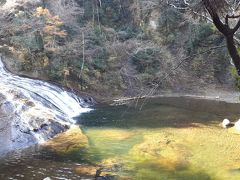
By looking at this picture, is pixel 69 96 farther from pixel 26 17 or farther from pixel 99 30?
pixel 99 30

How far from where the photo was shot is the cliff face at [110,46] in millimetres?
27938

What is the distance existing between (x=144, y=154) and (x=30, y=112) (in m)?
6.14

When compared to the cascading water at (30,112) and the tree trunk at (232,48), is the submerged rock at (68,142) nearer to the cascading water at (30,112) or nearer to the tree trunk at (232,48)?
the cascading water at (30,112)

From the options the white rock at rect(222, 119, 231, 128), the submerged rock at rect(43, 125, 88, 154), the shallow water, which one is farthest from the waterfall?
the white rock at rect(222, 119, 231, 128)

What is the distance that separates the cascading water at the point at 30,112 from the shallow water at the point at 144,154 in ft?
3.99

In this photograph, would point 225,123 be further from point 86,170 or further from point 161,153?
point 86,170

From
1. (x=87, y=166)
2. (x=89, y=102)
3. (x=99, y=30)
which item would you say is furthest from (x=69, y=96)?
(x=87, y=166)

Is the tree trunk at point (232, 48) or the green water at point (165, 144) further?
the green water at point (165, 144)

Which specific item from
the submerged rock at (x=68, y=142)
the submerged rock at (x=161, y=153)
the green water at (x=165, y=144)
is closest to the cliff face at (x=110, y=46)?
the green water at (x=165, y=144)

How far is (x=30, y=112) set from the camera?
17.7 metres

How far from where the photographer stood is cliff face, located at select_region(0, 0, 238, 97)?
1100 inches

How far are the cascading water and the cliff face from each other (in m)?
4.51

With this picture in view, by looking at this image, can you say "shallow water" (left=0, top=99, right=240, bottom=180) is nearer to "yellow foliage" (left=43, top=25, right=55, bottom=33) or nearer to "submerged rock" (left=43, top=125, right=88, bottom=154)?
"submerged rock" (left=43, top=125, right=88, bottom=154)

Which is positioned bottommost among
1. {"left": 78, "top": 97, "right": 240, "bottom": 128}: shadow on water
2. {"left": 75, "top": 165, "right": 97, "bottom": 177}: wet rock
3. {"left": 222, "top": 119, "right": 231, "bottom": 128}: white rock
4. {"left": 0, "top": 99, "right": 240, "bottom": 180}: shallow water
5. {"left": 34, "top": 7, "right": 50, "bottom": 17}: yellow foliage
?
{"left": 75, "top": 165, "right": 97, "bottom": 177}: wet rock
